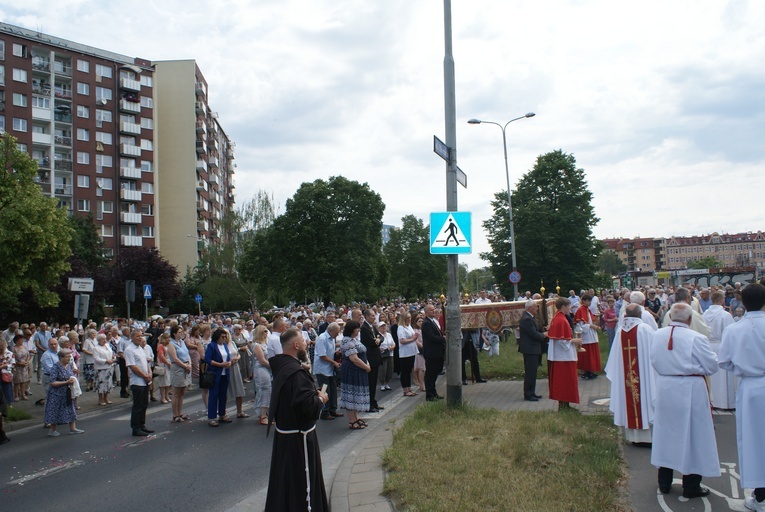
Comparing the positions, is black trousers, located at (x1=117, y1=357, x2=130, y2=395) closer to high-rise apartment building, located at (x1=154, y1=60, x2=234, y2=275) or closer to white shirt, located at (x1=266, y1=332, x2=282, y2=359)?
white shirt, located at (x1=266, y1=332, x2=282, y2=359)

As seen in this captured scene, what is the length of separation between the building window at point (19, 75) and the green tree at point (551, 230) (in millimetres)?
49324

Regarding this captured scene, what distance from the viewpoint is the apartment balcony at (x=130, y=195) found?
219 ft

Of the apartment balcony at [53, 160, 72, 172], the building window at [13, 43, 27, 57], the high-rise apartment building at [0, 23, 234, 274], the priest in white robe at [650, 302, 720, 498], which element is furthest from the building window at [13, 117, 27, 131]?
the priest in white robe at [650, 302, 720, 498]

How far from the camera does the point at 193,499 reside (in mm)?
6930

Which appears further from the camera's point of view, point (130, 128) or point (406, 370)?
point (130, 128)

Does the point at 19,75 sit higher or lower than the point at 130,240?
higher

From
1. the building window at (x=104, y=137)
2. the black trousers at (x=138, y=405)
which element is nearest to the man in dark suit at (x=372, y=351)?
the black trousers at (x=138, y=405)

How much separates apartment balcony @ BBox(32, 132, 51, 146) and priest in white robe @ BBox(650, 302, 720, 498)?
6811cm

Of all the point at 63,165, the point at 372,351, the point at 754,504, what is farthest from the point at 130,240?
the point at 754,504

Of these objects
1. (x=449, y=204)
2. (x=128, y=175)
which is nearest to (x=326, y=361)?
(x=449, y=204)

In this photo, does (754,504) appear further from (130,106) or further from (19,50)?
(130,106)

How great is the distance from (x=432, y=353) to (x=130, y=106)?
65.3 m

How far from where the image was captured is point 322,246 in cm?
5138

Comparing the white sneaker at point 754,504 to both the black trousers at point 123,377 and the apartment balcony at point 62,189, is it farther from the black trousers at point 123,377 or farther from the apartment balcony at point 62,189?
the apartment balcony at point 62,189
